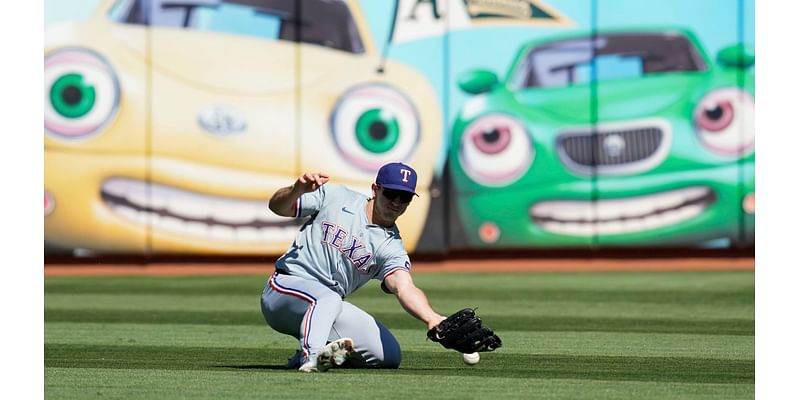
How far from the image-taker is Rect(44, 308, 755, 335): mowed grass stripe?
11.6 meters

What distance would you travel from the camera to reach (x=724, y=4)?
20.3 m

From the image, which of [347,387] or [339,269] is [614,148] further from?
[347,387]

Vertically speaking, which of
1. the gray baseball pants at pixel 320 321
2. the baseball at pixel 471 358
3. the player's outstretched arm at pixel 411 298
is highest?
the player's outstretched arm at pixel 411 298

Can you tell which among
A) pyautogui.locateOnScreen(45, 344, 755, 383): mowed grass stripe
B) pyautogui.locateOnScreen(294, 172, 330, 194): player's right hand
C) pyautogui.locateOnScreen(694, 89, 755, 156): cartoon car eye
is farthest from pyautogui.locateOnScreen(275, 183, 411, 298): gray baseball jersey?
pyautogui.locateOnScreen(694, 89, 755, 156): cartoon car eye

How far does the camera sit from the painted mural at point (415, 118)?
65.2ft

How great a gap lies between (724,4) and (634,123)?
2.12 metres

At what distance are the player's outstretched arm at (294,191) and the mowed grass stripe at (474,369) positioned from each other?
980 millimetres

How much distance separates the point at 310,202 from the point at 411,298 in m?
0.88

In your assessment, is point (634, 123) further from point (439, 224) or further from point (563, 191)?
point (439, 224)

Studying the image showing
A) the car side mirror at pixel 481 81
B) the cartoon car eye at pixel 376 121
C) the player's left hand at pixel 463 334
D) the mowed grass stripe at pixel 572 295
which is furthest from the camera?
the car side mirror at pixel 481 81

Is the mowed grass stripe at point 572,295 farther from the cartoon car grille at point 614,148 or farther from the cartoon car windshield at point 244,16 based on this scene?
the cartoon car windshield at point 244,16

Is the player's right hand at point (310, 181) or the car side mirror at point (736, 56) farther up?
the car side mirror at point (736, 56)

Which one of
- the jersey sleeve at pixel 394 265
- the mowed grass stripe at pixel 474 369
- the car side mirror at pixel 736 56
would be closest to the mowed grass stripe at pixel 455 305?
the mowed grass stripe at pixel 474 369

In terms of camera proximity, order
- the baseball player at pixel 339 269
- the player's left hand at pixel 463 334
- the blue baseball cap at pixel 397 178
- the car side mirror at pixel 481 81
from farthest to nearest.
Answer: the car side mirror at pixel 481 81 → the baseball player at pixel 339 269 → the blue baseball cap at pixel 397 178 → the player's left hand at pixel 463 334
